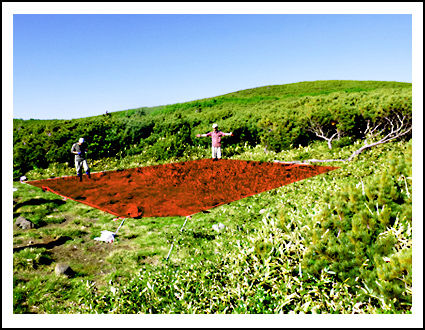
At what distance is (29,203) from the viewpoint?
25.7 feet

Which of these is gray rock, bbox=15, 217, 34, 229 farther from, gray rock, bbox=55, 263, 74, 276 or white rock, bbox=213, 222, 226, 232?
white rock, bbox=213, 222, 226, 232

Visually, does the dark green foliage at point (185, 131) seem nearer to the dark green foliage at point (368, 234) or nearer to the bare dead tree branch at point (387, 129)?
the bare dead tree branch at point (387, 129)

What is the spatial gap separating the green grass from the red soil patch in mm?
772

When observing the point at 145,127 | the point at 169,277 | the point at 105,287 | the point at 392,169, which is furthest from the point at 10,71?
the point at 145,127

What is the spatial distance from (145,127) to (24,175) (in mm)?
6597

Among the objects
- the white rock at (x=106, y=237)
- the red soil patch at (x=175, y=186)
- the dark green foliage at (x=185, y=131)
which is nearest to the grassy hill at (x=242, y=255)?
the white rock at (x=106, y=237)

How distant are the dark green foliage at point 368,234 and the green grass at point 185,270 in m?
0.14

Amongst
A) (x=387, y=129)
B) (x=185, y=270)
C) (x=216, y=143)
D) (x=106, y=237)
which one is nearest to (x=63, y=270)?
(x=106, y=237)

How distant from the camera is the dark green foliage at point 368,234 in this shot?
2.85 meters

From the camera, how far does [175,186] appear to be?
9227 millimetres

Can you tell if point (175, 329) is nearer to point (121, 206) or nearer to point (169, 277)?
point (169, 277)

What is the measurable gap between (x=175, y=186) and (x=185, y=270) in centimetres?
512

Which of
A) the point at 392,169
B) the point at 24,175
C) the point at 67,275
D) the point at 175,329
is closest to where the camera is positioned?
the point at 175,329

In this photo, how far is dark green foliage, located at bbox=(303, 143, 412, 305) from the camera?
112 inches
